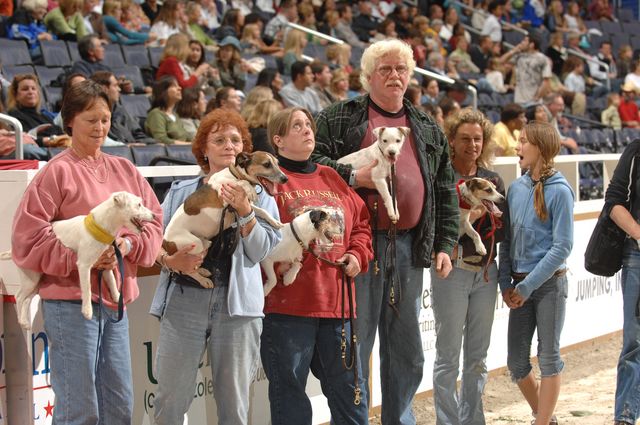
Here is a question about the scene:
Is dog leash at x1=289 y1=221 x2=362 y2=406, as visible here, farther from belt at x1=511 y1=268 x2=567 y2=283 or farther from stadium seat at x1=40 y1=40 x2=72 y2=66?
stadium seat at x1=40 y1=40 x2=72 y2=66

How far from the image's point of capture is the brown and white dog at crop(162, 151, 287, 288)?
12.4 ft

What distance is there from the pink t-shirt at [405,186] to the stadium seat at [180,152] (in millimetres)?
3069

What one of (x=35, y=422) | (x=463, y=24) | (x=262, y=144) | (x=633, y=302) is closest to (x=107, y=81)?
(x=262, y=144)

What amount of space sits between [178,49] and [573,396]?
19.3 ft

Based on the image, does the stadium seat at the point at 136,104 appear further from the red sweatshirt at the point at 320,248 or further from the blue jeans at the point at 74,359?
the blue jeans at the point at 74,359

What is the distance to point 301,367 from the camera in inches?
163

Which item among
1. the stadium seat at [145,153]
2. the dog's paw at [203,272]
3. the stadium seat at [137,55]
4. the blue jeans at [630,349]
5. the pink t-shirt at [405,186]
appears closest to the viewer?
the dog's paw at [203,272]

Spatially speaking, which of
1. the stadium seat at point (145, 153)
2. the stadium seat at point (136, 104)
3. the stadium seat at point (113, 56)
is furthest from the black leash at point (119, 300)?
the stadium seat at point (113, 56)

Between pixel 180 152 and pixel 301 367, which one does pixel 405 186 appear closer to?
pixel 301 367

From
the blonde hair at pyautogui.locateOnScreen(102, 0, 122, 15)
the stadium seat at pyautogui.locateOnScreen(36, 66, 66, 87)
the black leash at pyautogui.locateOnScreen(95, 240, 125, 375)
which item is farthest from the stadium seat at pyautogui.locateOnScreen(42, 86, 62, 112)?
the black leash at pyautogui.locateOnScreen(95, 240, 125, 375)

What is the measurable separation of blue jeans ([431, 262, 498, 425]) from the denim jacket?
122cm

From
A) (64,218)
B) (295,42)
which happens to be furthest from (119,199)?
(295,42)

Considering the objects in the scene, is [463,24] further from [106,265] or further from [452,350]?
[106,265]

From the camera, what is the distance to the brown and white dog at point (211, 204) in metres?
3.79
